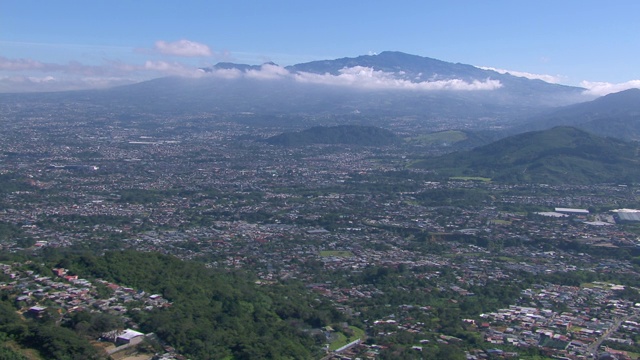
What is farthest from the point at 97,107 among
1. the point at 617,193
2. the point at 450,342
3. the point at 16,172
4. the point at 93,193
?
the point at 450,342

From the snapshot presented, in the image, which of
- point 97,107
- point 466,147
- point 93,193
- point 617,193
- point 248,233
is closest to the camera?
point 248,233

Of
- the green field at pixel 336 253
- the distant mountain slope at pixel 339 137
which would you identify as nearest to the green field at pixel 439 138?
the distant mountain slope at pixel 339 137

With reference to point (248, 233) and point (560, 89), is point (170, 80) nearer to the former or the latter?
point (560, 89)

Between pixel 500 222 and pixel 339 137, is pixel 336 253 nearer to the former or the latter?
pixel 500 222

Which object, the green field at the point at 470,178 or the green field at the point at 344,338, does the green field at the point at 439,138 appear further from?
the green field at the point at 344,338

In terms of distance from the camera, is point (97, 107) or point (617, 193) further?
point (97, 107)

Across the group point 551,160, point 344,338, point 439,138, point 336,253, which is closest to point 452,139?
point 439,138
